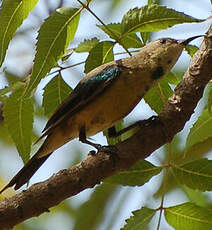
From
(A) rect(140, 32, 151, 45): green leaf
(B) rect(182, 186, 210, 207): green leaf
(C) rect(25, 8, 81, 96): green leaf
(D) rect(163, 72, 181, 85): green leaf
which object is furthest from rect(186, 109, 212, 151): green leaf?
(C) rect(25, 8, 81, 96): green leaf

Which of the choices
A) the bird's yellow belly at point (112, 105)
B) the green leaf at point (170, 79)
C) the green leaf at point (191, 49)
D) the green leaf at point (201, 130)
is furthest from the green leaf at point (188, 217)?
the green leaf at point (191, 49)

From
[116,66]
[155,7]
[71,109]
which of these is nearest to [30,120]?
[71,109]

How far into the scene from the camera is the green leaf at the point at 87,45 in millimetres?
3527

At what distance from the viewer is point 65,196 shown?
10.1 feet

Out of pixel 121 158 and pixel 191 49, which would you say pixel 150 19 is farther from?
pixel 121 158

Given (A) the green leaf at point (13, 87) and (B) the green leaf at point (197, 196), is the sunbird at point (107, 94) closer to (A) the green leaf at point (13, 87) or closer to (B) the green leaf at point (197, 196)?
(A) the green leaf at point (13, 87)

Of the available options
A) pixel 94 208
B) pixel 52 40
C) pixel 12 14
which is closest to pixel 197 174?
pixel 52 40

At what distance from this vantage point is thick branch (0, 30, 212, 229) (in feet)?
10.1

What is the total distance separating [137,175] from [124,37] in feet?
2.58

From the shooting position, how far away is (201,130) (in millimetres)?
3236

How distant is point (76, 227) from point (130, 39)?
169 centimetres

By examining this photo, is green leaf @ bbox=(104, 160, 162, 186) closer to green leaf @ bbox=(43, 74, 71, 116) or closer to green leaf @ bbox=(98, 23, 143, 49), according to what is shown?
green leaf @ bbox=(43, 74, 71, 116)

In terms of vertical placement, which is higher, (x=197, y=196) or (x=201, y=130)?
(x=201, y=130)

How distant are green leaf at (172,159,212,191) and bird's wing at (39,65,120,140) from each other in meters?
0.77
